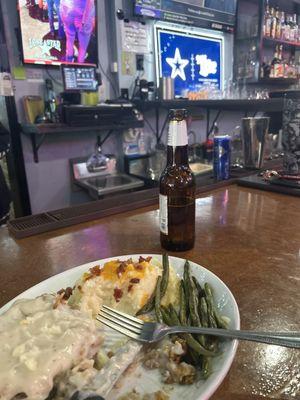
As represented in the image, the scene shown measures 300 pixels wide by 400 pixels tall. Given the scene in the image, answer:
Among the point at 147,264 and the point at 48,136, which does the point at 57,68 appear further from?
the point at 147,264

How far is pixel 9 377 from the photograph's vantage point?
1.24 ft

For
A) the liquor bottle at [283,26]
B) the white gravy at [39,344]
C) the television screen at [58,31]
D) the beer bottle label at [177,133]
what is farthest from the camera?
the liquor bottle at [283,26]

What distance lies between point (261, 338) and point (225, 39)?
→ 4170mm

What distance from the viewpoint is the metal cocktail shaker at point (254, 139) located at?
5.69ft

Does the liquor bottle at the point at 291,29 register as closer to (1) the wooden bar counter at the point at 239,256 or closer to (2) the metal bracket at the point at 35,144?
(2) the metal bracket at the point at 35,144

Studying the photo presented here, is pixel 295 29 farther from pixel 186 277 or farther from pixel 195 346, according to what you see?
pixel 195 346

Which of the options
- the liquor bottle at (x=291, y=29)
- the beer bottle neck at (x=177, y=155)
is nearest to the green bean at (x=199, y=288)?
the beer bottle neck at (x=177, y=155)

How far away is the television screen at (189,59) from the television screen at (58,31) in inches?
31.0

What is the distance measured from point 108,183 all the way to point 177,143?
2.13 m

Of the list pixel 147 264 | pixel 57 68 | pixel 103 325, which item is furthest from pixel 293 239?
pixel 57 68

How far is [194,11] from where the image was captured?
3375mm

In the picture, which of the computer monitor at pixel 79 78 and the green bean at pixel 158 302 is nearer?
the green bean at pixel 158 302

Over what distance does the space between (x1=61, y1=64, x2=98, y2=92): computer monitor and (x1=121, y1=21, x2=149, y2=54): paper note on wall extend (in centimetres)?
46

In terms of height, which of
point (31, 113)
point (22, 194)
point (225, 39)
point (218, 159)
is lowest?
point (22, 194)
